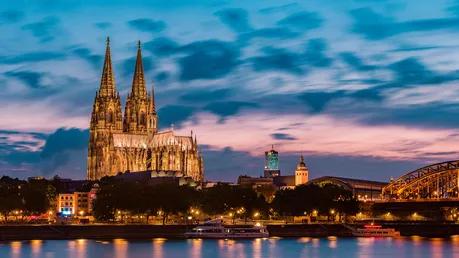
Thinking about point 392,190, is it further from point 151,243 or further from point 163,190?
point 151,243

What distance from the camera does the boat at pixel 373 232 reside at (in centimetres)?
13288

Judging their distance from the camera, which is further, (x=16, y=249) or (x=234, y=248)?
(x=234, y=248)

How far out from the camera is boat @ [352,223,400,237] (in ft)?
436

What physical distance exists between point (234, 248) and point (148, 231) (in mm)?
22388

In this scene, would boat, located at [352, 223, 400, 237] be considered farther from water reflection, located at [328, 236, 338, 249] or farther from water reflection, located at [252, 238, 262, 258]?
water reflection, located at [252, 238, 262, 258]

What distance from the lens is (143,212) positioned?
138 m

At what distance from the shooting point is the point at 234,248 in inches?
4186

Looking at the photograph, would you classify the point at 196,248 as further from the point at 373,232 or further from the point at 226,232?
the point at 373,232

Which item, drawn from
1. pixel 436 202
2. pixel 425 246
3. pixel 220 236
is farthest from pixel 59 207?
pixel 425 246

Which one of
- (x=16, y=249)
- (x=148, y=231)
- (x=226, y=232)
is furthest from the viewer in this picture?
(x=226, y=232)

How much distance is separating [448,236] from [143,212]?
40.9m

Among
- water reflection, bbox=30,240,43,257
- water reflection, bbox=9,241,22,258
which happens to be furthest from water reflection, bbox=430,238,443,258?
water reflection, bbox=9,241,22,258

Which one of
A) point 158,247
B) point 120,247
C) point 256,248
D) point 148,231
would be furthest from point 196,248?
point 148,231

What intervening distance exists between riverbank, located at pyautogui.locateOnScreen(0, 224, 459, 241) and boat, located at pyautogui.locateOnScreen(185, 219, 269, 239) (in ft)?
8.63
